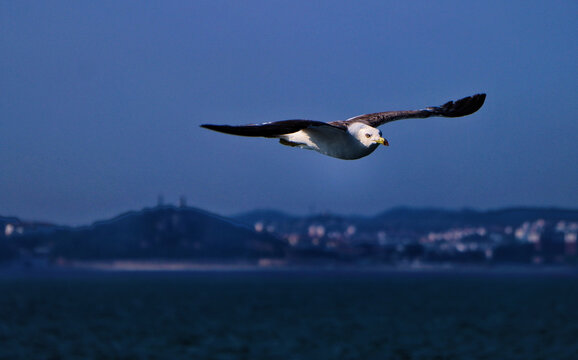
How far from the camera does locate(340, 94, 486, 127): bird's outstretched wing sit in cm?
1633

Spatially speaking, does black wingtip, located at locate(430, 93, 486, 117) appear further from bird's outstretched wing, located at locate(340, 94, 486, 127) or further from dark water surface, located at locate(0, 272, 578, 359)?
dark water surface, located at locate(0, 272, 578, 359)

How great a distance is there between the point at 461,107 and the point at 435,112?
0.88 meters

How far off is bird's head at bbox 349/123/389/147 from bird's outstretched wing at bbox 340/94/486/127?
6.19 ft

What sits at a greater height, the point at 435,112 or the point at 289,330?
the point at 435,112

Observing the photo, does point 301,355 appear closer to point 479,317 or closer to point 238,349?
point 238,349

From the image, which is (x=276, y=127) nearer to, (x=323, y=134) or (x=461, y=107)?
(x=323, y=134)

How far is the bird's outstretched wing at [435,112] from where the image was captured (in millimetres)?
16328

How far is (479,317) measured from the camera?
461ft

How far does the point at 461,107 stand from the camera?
1805 cm

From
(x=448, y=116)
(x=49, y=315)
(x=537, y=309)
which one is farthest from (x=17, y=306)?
(x=448, y=116)

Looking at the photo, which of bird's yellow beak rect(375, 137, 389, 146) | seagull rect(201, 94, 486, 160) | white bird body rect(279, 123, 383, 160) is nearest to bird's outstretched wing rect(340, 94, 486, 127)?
seagull rect(201, 94, 486, 160)

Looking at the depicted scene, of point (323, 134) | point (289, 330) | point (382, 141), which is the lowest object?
point (289, 330)

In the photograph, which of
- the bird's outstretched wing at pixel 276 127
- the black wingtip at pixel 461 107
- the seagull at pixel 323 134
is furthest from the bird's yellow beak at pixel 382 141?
the black wingtip at pixel 461 107

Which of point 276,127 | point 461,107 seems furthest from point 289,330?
point 276,127
